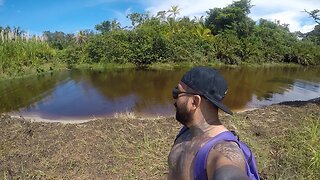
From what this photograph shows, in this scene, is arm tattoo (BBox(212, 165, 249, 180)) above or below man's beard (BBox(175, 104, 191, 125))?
below

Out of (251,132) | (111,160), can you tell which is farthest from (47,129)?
(251,132)

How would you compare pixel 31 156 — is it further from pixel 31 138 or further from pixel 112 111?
pixel 112 111

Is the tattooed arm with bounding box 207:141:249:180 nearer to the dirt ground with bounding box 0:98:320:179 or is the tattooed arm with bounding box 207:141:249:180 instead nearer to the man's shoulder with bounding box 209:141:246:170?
the man's shoulder with bounding box 209:141:246:170

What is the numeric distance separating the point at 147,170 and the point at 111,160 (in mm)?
679

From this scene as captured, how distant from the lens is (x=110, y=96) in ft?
41.2

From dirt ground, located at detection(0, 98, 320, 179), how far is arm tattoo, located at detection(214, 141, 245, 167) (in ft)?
8.99

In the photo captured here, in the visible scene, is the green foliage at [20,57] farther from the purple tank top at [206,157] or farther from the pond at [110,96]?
the purple tank top at [206,157]

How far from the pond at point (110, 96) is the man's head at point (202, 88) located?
789cm

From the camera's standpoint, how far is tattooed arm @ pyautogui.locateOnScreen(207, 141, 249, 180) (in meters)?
1.25

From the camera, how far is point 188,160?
1587mm

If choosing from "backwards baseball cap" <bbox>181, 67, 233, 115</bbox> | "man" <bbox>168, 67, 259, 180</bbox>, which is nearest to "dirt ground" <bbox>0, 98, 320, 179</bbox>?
"man" <bbox>168, 67, 259, 180</bbox>

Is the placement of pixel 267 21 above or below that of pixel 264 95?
above

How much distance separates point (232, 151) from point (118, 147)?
4377mm

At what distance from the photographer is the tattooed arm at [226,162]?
125cm
